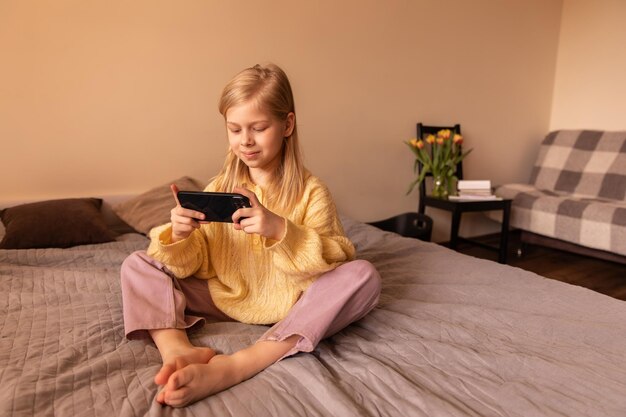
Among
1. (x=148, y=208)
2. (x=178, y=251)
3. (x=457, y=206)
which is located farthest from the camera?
Result: (x=457, y=206)

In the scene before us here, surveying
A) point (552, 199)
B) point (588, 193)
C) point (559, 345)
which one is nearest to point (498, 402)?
point (559, 345)

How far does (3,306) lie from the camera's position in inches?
A: 42.9

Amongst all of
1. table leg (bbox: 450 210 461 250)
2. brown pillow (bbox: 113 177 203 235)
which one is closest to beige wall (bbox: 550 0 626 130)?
table leg (bbox: 450 210 461 250)

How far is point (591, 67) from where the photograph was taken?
3148mm

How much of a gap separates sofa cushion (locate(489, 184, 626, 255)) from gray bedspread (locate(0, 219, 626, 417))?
1.26 meters

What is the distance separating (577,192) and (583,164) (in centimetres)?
19

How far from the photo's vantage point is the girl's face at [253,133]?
3.35ft

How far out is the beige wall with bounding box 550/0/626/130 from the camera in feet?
9.82

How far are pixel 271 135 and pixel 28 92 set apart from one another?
1.24 metres

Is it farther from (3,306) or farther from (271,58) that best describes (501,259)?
(3,306)

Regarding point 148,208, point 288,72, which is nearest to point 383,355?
point 148,208

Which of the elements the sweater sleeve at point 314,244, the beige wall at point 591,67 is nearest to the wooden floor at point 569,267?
the beige wall at point 591,67

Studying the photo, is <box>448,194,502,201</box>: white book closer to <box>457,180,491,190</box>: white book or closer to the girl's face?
<box>457,180,491,190</box>: white book

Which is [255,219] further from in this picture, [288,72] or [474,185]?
[474,185]
